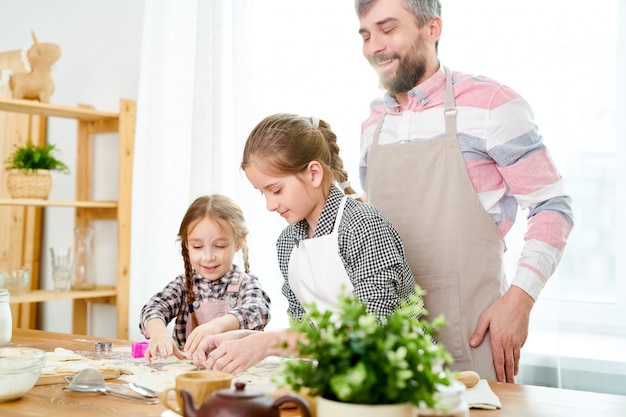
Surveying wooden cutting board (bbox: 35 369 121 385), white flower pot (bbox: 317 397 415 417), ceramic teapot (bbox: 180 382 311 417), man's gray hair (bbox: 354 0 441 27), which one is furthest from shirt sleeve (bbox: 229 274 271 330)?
white flower pot (bbox: 317 397 415 417)

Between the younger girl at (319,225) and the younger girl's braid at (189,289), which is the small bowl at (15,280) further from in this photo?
the younger girl at (319,225)

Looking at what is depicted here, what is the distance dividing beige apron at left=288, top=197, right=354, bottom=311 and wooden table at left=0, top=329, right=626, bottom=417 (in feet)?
1.54

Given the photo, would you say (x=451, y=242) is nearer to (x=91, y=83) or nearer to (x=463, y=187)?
(x=463, y=187)

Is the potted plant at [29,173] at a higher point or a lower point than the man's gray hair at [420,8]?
lower

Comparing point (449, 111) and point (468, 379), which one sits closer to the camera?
point (468, 379)

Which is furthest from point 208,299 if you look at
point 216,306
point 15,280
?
point 15,280

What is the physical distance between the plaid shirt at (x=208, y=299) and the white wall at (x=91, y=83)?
5.33ft

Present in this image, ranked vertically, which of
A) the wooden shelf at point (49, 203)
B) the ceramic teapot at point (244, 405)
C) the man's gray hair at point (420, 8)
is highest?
the man's gray hair at point (420, 8)

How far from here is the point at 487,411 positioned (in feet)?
4.41

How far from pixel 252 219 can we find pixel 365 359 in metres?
2.25

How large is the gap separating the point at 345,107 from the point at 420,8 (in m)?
1.04

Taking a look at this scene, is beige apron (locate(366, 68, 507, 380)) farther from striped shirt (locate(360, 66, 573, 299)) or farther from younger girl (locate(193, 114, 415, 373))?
Answer: younger girl (locate(193, 114, 415, 373))

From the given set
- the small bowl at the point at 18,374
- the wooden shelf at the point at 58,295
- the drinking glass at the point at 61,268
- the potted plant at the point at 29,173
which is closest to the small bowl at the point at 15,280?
the wooden shelf at the point at 58,295

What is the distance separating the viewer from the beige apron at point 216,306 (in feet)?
7.45
